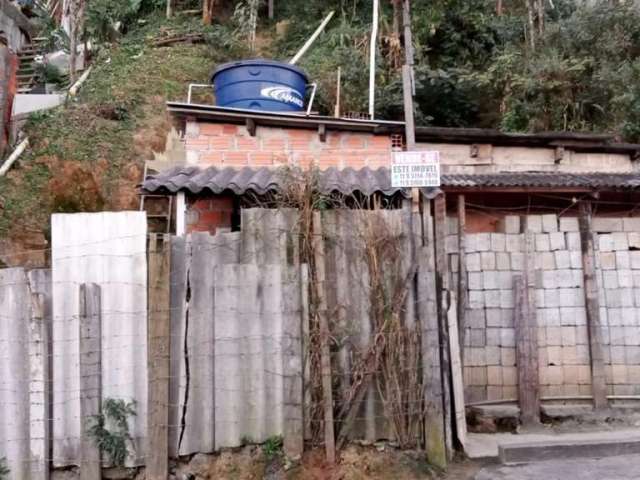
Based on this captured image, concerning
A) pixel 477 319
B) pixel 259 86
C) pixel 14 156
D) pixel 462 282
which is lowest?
pixel 477 319

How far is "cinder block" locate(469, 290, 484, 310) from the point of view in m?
6.30

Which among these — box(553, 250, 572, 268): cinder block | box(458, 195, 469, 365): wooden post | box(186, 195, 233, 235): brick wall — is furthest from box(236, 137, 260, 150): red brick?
box(553, 250, 572, 268): cinder block

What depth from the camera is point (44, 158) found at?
11.6 meters

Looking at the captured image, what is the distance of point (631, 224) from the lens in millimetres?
6754

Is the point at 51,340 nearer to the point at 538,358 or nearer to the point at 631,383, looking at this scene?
the point at 538,358

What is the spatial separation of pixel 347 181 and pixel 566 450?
3.39 m

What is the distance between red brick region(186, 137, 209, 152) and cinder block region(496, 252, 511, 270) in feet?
13.2

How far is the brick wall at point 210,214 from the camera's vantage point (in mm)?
6852

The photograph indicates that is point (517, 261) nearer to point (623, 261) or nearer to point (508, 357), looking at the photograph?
point (508, 357)

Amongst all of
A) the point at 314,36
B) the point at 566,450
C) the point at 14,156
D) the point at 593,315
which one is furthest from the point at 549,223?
the point at 14,156

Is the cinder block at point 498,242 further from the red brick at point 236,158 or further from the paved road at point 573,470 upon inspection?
the red brick at point 236,158

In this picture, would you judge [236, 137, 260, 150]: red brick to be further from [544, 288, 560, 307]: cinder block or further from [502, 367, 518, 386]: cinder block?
[502, 367, 518, 386]: cinder block

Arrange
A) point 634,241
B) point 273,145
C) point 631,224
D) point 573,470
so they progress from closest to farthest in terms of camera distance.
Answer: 1. point 573,470
2. point 634,241
3. point 631,224
4. point 273,145

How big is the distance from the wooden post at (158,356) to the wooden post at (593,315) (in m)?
4.62
